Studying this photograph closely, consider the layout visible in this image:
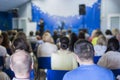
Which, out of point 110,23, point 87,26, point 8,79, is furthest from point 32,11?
point 8,79

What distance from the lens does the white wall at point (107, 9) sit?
15731mm

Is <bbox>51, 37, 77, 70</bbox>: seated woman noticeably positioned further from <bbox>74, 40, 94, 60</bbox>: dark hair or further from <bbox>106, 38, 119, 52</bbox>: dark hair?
<bbox>74, 40, 94, 60</bbox>: dark hair

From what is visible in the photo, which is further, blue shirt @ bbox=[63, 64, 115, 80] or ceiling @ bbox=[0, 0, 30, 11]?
ceiling @ bbox=[0, 0, 30, 11]

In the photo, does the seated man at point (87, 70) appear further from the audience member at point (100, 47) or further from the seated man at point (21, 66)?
the audience member at point (100, 47)

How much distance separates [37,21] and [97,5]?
4424 millimetres

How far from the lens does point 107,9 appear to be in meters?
15.9

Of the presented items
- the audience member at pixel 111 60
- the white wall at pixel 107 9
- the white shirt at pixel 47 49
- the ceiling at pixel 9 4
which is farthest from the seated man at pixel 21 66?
the ceiling at pixel 9 4

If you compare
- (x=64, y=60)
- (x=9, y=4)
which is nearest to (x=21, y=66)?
(x=64, y=60)

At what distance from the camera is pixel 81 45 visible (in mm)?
2596

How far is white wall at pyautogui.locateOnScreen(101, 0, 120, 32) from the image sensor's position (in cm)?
1573

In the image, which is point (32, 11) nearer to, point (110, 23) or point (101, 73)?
point (110, 23)

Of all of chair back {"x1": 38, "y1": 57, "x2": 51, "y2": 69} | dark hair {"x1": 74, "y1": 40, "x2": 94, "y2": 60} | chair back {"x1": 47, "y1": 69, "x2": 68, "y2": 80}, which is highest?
dark hair {"x1": 74, "y1": 40, "x2": 94, "y2": 60}

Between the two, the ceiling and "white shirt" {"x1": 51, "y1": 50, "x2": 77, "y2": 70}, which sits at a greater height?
the ceiling

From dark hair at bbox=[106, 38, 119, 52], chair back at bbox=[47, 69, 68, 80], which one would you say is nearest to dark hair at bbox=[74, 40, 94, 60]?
chair back at bbox=[47, 69, 68, 80]
